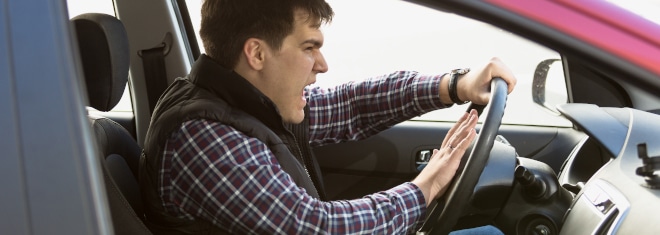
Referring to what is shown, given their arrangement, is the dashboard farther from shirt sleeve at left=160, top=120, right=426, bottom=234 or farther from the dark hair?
the dark hair

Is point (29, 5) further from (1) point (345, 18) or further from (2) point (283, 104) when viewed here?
(1) point (345, 18)

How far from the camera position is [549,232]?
1.95 meters

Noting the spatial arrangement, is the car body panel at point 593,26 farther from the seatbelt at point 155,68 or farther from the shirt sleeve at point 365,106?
the seatbelt at point 155,68

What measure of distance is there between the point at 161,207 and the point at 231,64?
35 cm

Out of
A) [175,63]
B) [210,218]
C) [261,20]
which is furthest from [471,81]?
[175,63]

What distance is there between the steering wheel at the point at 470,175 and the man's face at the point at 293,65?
0.40m

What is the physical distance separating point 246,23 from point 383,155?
106cm

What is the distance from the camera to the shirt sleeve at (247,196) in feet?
5.27

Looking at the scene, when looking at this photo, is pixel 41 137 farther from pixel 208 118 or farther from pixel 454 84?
pixel 454 84

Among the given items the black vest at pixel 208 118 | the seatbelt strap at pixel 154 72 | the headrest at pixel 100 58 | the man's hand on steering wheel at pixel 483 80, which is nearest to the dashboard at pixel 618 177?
the man's hand on steering wheel at pixel 483 80

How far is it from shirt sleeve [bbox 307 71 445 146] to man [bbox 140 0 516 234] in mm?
254

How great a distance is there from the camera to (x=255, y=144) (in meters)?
1.69

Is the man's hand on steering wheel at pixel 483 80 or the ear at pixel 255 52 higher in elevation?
the ear at pixel 255 52

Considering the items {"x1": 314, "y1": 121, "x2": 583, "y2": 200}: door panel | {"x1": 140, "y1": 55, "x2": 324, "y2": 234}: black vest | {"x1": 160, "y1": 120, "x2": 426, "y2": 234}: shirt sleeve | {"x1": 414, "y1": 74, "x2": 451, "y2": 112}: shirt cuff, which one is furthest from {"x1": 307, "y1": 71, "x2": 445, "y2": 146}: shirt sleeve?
{"x1": 160, "y1": 120, "x2": 426, "y2": 234}: shirt sleeve
